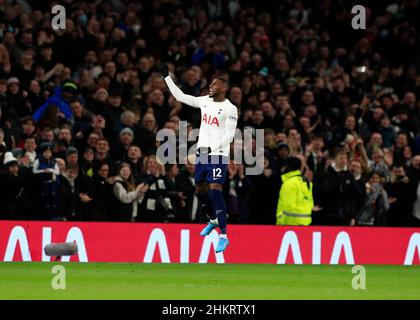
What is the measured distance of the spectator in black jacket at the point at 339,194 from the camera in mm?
23641

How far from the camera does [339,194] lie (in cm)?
2367

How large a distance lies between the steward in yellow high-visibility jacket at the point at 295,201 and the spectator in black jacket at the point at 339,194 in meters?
0.79

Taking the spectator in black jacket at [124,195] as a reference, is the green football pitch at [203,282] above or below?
below

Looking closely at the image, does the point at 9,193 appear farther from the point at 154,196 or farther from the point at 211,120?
the point at 211,120

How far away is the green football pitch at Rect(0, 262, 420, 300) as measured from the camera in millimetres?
16125

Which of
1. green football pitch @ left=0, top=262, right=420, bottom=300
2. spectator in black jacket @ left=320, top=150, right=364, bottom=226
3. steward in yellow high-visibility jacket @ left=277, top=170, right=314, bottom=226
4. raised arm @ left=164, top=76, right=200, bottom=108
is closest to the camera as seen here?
green football pitch @ left=0, top=262, right=420, bottom=300

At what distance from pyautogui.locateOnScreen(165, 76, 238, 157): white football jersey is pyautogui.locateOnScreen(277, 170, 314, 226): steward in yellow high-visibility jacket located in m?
3.92

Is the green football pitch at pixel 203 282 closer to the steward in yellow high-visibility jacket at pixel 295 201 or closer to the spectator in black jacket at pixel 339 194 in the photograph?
the steward in yellow high-visibility jacket at pixel 295 201

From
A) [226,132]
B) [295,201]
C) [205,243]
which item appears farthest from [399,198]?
[226,132]

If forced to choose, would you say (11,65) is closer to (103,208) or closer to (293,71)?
(103,208)

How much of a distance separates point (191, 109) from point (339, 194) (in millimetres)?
3988

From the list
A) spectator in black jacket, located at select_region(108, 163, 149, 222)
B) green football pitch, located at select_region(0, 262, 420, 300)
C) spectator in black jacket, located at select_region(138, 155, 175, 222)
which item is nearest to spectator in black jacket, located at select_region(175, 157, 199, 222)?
spectator in black jacket, located at select_region(138, 155, 175, 222)

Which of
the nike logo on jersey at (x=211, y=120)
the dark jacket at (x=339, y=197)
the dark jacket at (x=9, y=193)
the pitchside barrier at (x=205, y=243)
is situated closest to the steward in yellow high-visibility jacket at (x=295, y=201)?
the pitchside barrier at (x=205, y=243)

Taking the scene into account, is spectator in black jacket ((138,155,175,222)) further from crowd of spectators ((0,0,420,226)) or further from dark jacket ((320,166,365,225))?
dark jacket ((320,166,365,225))
